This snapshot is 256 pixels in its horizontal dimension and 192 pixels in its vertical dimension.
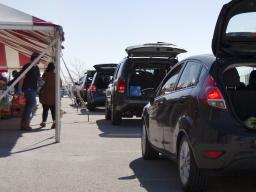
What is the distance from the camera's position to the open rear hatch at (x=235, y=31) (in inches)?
241

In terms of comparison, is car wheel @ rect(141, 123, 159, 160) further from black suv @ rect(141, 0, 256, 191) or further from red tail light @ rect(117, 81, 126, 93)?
red tail light @ rect(117, 81, 126, 93)

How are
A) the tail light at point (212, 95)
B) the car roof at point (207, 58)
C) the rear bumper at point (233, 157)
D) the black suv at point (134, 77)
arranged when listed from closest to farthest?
the rear bumper at point (233, 157)
the tail light at point (212, 95)
the car roof at point (207, 58)
the black suv at point (134, 77)

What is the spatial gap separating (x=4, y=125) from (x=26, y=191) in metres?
8.95

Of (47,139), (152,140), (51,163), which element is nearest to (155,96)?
(152,140)

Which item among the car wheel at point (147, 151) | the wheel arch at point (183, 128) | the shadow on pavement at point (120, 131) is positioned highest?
the wheel arch at point (183, 128)

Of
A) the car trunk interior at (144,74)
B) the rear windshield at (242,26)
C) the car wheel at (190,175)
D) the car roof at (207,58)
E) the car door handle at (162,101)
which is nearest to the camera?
the car wheel at (190,175)

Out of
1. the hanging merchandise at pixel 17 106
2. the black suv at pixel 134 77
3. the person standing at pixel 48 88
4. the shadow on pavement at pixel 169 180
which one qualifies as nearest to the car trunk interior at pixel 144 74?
the black suv at pixel 134 77

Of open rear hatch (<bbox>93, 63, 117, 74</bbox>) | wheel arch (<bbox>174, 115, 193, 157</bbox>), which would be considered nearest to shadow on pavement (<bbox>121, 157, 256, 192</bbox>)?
wheel arch (<bbox>174, 115, 193, 157</bbox>)

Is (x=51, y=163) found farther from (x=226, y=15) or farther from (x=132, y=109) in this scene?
(x=132, y=109)

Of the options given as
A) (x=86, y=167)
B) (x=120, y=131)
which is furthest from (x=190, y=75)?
(x=120, y=131)

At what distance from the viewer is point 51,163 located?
8180mm

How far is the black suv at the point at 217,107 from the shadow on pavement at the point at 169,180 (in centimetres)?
33

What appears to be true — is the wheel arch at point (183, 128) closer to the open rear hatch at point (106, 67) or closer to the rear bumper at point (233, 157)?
the rear bumper at point (233, 157)

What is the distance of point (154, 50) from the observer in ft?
44.3
